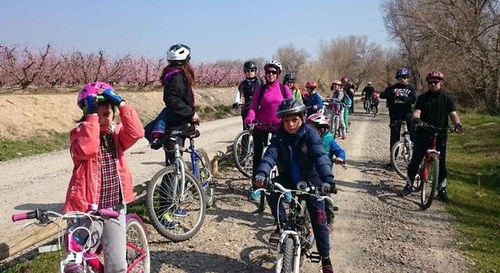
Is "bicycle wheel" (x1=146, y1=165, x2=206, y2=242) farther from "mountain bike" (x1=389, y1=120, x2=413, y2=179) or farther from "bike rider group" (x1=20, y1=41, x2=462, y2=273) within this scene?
"mountain bike" (x1=389, y1=120, x2=413, y2=179)

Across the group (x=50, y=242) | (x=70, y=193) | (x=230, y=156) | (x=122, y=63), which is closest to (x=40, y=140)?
(x=230, y=156)

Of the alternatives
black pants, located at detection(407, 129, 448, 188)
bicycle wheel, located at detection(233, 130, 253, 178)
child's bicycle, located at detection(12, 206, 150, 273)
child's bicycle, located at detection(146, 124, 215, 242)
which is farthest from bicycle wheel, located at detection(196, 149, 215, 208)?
black pants, located at detection(407, 129, 448, 188)

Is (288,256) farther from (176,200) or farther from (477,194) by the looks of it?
(477,194)

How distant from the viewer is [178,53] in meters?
5.57

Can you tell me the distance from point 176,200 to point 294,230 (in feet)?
6.32

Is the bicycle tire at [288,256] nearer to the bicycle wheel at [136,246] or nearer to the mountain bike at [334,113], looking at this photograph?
the bicycle wheel at [136,246]

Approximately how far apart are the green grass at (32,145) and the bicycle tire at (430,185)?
386 inches

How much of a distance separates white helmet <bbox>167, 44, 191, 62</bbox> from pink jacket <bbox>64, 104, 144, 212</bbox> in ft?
6.55

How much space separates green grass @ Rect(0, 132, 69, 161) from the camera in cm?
1187

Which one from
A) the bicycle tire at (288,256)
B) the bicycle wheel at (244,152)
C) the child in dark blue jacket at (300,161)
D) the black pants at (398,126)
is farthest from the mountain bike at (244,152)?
the bicycle tire at (288,256)

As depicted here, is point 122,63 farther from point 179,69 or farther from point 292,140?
point 292,140

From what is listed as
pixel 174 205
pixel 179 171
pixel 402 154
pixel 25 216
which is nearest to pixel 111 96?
Result: pixel 25 216

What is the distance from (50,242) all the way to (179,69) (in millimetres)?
2562

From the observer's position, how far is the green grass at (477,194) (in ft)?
19.0
